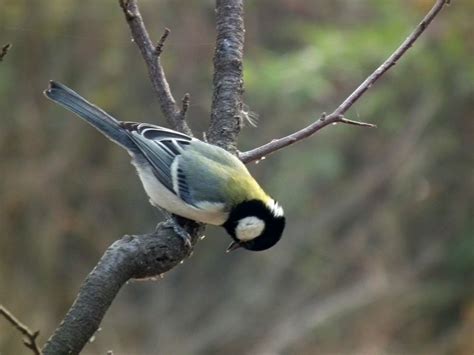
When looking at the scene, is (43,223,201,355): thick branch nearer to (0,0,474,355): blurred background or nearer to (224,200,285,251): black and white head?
(224,200,285,251): black and white head

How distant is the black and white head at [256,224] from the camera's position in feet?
7.60

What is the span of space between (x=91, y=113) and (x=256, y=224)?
642 millimetres

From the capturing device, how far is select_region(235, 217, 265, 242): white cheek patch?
2340mm

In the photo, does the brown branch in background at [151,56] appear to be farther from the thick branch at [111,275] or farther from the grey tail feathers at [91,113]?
the thick branch at [111,275]

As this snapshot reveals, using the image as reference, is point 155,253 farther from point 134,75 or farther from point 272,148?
point 134,75

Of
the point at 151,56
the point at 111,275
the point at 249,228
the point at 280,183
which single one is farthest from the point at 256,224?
the point at 280,183

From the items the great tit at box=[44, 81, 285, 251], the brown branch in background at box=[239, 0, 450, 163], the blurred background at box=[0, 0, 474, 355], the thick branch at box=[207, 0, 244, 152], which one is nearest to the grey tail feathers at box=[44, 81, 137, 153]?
the great tit at box=[44, 81, 285, 251]

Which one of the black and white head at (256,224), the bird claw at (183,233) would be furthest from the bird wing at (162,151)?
the bird claw at (183,233)

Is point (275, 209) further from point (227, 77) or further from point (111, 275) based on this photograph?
point (111, 275)

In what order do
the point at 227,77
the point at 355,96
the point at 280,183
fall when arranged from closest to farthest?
the point at 355,96, the point at 227,77, the point at 280,183

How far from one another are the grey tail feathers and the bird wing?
0.10 feet

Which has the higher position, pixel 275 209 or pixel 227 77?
pixel 227 77

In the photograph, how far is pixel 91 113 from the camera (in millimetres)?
2559

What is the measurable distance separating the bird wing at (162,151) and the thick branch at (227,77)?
23 centimetres
